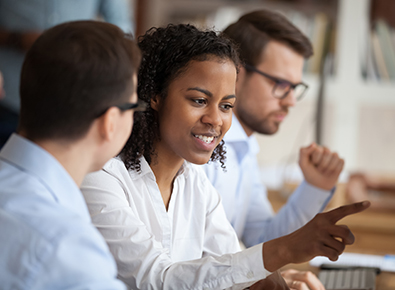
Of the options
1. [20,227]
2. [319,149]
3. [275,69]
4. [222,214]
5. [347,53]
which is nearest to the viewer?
[20,227]

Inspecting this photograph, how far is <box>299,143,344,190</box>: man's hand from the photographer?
5.32ft

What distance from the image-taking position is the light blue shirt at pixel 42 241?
630 millimetres

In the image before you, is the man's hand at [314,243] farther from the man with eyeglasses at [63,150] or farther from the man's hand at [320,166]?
the man's hand at [320,166]

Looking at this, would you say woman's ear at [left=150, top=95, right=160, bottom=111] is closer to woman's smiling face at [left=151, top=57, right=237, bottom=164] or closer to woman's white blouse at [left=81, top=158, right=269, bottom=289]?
woman's smiling face at [left=151, top=57, right=237, bottom=164]

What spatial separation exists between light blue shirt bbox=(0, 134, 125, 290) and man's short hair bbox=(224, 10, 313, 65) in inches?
48.4

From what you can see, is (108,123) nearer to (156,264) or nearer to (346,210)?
(156,264)

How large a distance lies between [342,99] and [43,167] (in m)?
2.68

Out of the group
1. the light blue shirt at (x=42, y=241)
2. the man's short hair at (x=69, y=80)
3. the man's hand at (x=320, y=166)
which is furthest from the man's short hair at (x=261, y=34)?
the light blue shirt at (x=42, y=241)

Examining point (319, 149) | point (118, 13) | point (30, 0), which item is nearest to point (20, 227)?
point (319, 149)

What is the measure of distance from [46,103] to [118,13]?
166cm

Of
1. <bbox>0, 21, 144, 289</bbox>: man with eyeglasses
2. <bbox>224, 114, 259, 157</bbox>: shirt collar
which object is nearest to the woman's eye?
<bbox>0, 21, 144, 289</bbox>: man with eyeglasses

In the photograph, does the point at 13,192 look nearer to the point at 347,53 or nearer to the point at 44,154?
the point at 44,154

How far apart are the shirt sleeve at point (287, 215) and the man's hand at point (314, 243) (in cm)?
72

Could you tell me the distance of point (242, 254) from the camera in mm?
925
